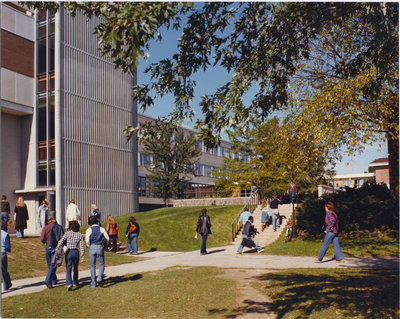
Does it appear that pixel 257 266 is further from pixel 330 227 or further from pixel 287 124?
pixel 287 124

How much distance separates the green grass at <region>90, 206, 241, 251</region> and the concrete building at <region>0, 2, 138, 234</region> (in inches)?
139

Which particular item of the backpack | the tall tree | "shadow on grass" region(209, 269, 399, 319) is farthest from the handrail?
"shadow on grass" region(209, 269, 399, 319)

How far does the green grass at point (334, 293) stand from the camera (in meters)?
7.92

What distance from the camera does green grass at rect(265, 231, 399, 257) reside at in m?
15.7

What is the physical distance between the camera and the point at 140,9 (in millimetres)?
6180

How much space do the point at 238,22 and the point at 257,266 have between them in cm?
788

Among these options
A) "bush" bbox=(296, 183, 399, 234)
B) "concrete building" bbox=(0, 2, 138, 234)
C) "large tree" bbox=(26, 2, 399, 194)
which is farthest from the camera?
"concrete building" bbox=(0, 2, 138, 234)

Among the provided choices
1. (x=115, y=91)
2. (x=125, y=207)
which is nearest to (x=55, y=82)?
(x=115, y=91)

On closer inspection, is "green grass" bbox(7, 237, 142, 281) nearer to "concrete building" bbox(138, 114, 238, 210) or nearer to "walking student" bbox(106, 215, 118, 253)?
"walking student" bbox(106, 215, 118, 253)

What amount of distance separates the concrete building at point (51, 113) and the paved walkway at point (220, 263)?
481 inches

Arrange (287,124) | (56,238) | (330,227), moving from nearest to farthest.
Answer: (56,238)
(330,227)
(287,124)

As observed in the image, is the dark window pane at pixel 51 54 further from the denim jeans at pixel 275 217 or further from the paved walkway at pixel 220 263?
the denim jeans at pixel 275 217

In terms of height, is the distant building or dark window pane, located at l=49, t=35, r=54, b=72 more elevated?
dark window pane, located at l=49, t=35, r=54, b=72

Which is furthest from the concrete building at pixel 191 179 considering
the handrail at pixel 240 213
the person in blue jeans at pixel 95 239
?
the person in blue jeans at pixel 95 239
